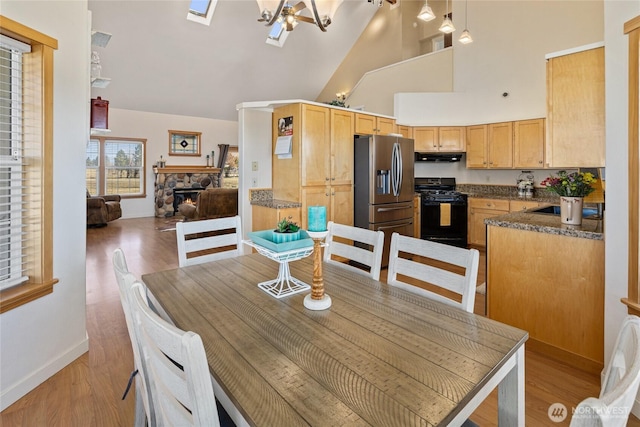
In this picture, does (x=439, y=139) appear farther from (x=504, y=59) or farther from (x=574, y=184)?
(x=574, y=184)

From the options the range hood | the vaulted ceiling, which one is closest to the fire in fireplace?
the vaulted ceiling

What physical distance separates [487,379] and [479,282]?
10.5 feet

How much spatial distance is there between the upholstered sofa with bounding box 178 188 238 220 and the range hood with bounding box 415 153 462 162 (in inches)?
130

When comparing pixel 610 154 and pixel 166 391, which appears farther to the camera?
pixel 610 154

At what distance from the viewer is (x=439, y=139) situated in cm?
561

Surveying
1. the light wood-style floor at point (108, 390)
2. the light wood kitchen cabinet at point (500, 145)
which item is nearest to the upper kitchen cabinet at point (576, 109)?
the light wood-style floor at point (108, 390)

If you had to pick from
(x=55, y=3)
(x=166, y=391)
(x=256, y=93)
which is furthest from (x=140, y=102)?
(x=166, y=391)

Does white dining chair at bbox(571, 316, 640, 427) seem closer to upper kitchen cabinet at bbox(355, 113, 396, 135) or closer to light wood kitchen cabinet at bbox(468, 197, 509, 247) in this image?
upper kitchen cabinet at bbox(355, 113, 396, 135)

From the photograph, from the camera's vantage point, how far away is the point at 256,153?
4.27 m

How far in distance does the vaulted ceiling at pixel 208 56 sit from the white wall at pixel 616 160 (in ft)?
20.6

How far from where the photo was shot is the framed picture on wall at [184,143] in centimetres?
916

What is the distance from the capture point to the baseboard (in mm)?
1767

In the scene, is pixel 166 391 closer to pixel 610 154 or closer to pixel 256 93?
pixel 610 154

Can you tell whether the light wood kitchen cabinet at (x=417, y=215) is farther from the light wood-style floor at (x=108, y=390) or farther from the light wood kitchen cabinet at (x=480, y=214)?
the light wood-style floor at (x=108, y=390)
